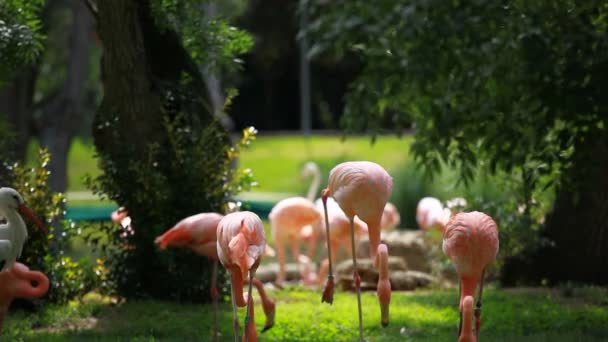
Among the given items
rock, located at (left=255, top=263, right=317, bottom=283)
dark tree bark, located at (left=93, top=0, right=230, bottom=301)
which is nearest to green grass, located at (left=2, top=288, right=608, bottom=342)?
dark tree bark, located at (left=93, top=0, right=230, bottom=301)

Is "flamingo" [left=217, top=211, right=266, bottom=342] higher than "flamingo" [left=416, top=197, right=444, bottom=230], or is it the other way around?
"flamingo" [left=217, top=211, right=266, bottom=342]

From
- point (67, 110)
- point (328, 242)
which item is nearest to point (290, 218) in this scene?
point (328, 242)

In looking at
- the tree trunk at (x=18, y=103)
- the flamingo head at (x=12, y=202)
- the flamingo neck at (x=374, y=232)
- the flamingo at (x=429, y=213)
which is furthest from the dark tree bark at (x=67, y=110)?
the flamingo neck at (x=374, y=232)

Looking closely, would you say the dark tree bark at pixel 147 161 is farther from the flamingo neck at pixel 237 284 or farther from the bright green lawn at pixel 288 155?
the bright green lawn at pixel 288 155

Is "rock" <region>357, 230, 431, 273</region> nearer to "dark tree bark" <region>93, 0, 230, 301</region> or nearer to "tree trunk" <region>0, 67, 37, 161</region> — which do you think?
"dark tree bark" <region>93, 0, 230, 301</region>

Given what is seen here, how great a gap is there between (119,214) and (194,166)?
0.79 meters

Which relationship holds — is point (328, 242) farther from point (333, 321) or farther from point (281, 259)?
point (281, 259)

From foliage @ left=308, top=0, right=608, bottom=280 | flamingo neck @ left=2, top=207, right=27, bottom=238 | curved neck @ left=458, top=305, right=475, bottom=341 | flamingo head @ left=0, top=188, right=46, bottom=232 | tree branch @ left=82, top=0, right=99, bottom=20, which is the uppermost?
tree branch @ left=82, top=0, right=99, bottom=20

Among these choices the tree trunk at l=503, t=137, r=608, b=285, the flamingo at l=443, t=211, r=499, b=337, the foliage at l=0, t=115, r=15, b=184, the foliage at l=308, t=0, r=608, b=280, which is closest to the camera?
the flamingo at l=443, t=211, r=499, b=337

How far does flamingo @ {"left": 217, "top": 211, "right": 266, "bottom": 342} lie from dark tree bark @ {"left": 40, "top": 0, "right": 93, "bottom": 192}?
27.9ft

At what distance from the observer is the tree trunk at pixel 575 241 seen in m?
9.63

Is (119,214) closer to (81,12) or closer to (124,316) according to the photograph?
(124,316)

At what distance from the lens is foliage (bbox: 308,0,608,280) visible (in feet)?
26.0

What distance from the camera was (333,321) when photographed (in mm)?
8055
